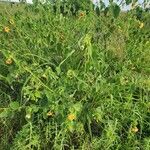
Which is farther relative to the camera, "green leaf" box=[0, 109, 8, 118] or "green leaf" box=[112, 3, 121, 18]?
"green leaf" box=[112, 3, 121, 18]

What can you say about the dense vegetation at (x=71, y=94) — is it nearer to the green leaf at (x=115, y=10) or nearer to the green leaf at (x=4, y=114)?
the green leaf at (x=4, y=114)

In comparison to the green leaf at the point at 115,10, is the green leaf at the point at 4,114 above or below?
below

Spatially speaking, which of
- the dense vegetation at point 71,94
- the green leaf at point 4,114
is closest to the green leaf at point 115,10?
the dense vegetation at point 71,94

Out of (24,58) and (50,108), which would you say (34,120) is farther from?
(24,58)

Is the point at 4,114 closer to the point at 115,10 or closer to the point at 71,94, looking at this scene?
the point at 71,94

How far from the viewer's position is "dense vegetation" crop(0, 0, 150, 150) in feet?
9.72

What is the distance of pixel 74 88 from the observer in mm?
3090

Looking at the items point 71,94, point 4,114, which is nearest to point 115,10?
point 71,94

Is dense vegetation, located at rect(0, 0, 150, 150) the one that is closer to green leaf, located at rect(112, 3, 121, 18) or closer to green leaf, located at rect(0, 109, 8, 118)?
green leaf, located at rect(0, 109, 8, 118)

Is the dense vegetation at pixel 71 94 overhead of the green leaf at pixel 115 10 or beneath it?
beneath

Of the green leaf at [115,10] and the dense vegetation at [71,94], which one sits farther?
the green leaf at [115,10]

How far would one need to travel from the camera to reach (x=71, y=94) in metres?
3.06

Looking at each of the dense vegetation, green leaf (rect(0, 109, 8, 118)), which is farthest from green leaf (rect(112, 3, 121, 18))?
green leaf (rect(0, 109, 8, 118))

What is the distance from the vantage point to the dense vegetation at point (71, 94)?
2963 millimetres
